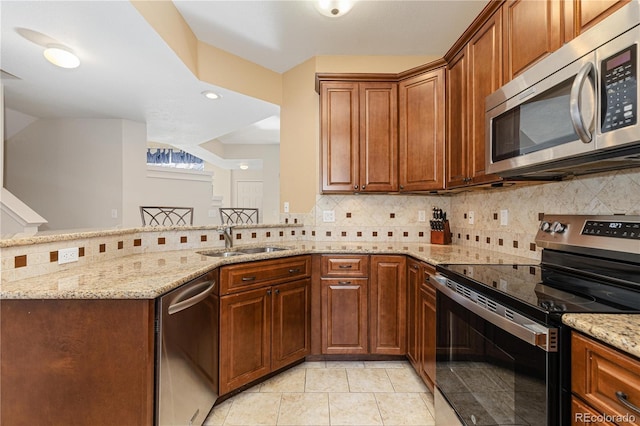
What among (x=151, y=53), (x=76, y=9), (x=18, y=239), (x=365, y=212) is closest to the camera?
(x=18, y=239)

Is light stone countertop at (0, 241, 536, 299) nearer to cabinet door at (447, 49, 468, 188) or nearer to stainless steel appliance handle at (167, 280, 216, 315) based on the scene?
stainless steel appliance handle at (167, 280, 216, 315)

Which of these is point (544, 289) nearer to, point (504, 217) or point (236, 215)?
point (504, 217)

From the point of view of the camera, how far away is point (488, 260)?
5.95 ft

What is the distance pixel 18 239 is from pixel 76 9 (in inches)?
60.0

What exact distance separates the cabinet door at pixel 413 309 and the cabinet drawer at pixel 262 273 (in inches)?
30.5

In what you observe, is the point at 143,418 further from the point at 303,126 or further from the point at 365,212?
the point at 303,126

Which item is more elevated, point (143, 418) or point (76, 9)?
point (76, 9)

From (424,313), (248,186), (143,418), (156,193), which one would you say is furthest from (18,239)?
(248,186)

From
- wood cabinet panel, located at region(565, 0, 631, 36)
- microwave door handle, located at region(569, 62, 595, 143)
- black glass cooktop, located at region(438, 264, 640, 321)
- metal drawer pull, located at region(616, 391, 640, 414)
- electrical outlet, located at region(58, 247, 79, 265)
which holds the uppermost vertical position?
wood cabinet panel, located at region(565, 0, 631, 36)

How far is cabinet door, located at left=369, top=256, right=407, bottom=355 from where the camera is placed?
2.21m

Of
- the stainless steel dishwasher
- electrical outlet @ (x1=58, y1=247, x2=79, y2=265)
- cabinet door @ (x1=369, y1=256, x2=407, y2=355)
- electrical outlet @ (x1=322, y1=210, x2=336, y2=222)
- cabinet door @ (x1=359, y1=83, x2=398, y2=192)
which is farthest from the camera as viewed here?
electrical outlet @ (x1=322, y1=210, x2=336, y2=222)

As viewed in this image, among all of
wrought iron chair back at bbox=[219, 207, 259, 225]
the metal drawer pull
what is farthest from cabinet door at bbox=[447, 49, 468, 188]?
wrought iron chair back at bbox=[219, 207, 259, 225]

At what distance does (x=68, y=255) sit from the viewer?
58.1 inches

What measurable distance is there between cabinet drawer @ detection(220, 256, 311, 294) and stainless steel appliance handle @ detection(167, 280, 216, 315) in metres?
0.14
